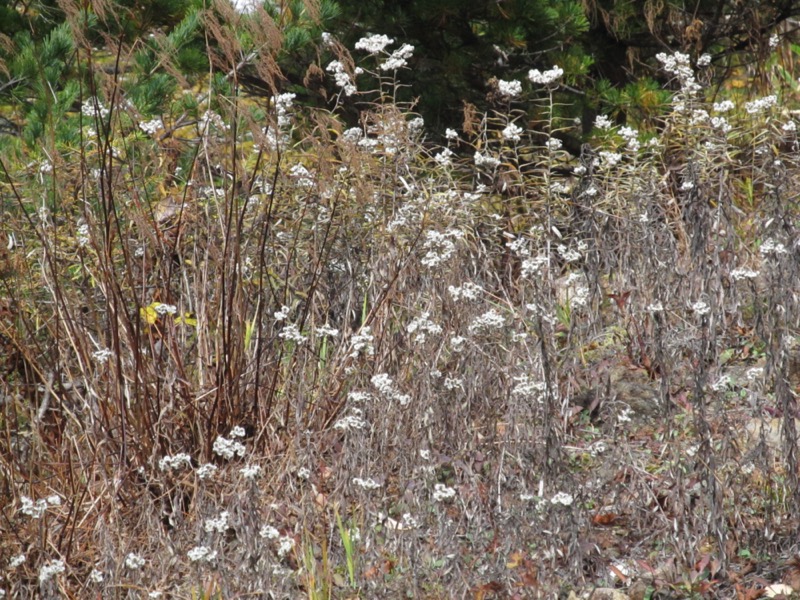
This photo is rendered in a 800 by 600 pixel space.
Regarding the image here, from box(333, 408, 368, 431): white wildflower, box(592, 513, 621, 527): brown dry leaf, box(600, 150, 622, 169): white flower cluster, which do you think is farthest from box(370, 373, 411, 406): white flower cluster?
box(600, 150, 622, 169): white flower cluster

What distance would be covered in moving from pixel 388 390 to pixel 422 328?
18.7 inches

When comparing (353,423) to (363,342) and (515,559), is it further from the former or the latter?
(515,559)

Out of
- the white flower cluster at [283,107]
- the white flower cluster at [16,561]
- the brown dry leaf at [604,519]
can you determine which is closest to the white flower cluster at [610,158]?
the white flower cluster at [283,107]

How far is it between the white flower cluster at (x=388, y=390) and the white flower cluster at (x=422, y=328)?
217mm

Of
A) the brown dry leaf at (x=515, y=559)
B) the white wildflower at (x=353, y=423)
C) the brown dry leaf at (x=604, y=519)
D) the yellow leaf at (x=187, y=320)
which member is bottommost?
the brown dry leaf at (x=604, y=519)

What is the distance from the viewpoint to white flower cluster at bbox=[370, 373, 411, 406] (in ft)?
10.4

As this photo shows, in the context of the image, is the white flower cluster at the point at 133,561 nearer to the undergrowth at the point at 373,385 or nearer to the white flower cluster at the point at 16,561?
the undergrowth at the point at 373,385

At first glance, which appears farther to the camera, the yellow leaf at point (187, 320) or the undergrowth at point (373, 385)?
the yellow leaf at point (187, 320)

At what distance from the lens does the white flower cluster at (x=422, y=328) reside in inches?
143

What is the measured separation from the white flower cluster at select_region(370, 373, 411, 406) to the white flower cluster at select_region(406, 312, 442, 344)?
0.71ft

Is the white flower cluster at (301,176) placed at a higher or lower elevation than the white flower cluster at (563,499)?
higher

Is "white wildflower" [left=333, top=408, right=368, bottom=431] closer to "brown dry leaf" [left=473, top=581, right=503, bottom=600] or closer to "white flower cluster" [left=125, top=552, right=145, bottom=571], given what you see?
"brown dry leaf" [left=473, top=581, right=503, bottom=600]

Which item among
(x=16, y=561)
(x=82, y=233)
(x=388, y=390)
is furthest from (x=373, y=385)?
(x=82, y=233)

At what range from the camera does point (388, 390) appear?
328 centimetres
